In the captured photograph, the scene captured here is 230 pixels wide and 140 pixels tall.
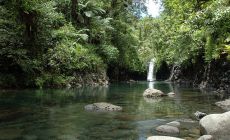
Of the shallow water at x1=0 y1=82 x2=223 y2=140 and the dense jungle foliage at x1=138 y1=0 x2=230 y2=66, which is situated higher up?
the dense jungle foliage at x1=138 y1=0 x2=230 y2=66

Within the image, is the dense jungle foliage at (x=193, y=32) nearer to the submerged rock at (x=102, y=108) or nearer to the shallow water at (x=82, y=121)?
the shallow water at (x=82, y=121)

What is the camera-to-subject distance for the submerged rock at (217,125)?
883 centimetres

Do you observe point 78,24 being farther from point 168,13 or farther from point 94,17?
point 168,13

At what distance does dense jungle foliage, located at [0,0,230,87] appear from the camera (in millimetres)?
22438

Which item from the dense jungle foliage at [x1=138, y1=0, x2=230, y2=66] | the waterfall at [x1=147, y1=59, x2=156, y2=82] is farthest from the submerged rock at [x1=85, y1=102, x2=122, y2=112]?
the waterfall at [x1=147, y1=59, x2=156, y2=82]

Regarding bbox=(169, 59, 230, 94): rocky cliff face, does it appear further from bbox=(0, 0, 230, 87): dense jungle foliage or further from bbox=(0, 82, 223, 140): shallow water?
bbox=(0, 82, 223, 140): shallow water

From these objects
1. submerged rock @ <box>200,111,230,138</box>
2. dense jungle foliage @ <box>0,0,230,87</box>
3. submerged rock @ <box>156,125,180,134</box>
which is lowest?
submerged rock @ <box>156,125,180,134</box>

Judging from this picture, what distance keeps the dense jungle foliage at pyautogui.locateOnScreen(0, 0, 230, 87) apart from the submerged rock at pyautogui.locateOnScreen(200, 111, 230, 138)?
356 inches

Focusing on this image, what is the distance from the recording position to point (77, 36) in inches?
1216

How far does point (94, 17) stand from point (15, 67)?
40.5 feet

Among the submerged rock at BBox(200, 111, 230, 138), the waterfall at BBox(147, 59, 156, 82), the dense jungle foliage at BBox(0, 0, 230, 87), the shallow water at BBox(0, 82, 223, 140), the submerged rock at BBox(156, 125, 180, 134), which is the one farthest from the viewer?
the waterfall at BBox(147, 59, 156, 82)

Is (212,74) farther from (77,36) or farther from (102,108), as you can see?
(102,108)

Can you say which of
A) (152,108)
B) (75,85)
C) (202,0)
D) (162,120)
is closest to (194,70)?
(202,0)

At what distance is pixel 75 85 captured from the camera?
27.7 metres
